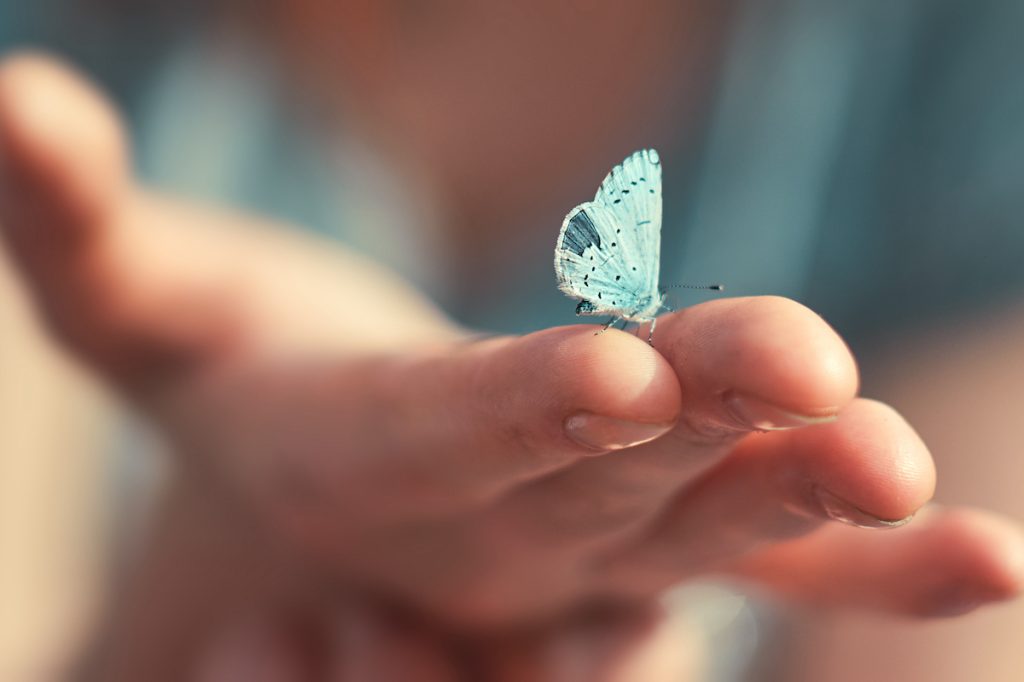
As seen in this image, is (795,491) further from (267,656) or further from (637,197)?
(267,656)

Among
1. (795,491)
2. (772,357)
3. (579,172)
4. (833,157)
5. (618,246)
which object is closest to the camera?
(772,357)

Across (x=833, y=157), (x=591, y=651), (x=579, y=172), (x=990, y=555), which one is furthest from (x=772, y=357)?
(x=579, y=172)

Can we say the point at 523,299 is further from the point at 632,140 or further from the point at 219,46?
the point at 219,46

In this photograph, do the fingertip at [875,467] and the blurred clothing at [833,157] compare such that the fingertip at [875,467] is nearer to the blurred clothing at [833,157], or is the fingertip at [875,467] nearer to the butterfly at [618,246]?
the butterfly at [618,246]

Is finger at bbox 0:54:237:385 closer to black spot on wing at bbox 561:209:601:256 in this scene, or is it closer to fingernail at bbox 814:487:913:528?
black spot on wing at bbox 561:209:601:256

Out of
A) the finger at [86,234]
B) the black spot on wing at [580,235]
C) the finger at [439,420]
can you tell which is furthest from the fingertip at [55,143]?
the black spot on wing at [580,235]

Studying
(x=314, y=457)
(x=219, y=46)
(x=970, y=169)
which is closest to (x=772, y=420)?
(x=314, y=457)
